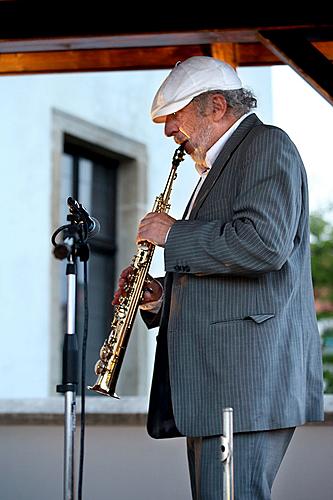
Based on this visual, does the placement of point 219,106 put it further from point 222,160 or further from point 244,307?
point 244,307

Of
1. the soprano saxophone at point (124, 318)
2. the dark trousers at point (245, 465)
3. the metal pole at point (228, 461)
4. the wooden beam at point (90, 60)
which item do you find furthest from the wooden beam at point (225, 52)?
the metal pole at point (228, 461)

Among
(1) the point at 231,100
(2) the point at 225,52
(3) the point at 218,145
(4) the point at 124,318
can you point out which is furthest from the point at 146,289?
(2) the point at 225,52

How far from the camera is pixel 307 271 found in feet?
Result: 9.31

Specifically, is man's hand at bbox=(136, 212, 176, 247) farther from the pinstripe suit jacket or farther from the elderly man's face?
the elderly man's face

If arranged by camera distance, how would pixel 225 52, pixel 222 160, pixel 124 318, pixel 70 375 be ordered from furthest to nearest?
pixel 225 52, pixel 124 318, pixel 222 160, pixel 70 375

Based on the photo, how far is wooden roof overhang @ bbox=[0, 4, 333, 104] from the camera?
3801 mm

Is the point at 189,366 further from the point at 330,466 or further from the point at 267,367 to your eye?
the point at 330,466

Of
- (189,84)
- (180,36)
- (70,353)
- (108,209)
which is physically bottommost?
(70,353)

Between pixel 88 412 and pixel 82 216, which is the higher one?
pixel 82 216

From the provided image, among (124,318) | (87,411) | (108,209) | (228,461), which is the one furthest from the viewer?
(108,209)

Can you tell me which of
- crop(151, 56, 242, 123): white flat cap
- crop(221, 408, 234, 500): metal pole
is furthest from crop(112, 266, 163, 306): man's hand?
crop(221, 408, 234, 500): metal pole

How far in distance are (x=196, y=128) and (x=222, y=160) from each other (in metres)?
0.14

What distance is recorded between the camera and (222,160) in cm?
284

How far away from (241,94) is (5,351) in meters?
5.03
